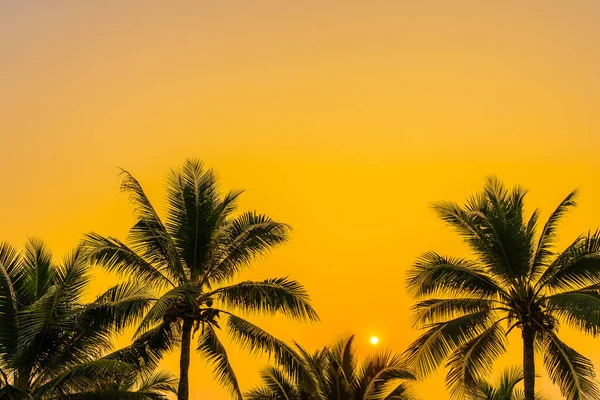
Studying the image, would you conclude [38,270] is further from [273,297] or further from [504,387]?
[504,387]

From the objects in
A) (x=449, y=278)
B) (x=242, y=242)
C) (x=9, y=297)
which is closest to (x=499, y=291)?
(x=449, y=278)

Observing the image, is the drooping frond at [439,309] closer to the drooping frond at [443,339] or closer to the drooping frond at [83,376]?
the drooping frond at [443,339]

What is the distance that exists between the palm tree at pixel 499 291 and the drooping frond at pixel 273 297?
4.14 metres

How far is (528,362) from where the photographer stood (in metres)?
28.3

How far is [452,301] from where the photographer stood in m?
29.7

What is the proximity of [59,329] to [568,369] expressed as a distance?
17023 mm

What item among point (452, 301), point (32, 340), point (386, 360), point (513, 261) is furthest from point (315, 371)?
point (32, 340)

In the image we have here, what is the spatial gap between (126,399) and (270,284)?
626cm

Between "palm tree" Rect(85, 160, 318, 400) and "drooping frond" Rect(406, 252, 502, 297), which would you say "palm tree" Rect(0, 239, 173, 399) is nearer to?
"palm tree" Rect(85, 160, 318, 400)

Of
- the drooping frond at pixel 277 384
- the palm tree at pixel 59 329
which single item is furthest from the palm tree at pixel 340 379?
the palm tree at pixel 59 329

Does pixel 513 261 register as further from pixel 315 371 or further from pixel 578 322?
pixel 315 371

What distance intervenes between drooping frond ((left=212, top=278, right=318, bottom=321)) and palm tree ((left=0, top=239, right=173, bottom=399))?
131 inches

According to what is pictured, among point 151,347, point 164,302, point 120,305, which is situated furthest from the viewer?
point 151,347

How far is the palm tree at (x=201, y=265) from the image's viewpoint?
27.6 meters
